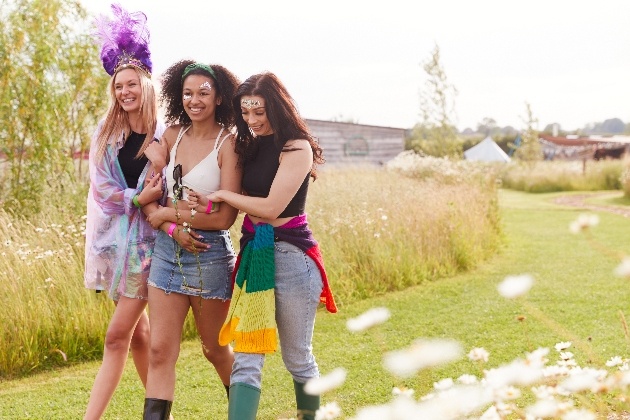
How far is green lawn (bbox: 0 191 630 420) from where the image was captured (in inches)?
169

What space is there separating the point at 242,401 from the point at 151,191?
0.98 metres

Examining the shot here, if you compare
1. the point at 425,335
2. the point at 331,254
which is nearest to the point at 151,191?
the point at 425,335

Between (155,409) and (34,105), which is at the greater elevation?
(34,105)

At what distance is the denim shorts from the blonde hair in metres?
0.50

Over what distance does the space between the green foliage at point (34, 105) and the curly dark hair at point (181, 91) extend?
5.09 metres

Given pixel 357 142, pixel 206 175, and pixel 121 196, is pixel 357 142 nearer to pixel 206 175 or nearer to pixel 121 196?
pixel 121 196

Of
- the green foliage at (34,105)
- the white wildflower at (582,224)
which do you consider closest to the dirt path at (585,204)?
the green foliage at (34,105)

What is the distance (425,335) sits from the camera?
5.79m

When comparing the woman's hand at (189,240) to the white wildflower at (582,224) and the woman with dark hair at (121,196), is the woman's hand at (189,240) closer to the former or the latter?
the woman with dark hair at (121,196)

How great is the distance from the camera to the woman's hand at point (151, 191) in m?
3.21

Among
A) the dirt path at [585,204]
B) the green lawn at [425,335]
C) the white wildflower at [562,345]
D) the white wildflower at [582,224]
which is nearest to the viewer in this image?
the white wildflower at [582,224]

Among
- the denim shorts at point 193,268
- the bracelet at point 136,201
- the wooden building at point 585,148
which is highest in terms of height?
the bracelet at point 136,201

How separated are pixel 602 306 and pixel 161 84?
4641 mm

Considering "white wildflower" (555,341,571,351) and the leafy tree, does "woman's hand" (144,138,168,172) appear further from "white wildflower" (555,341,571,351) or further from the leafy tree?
the leafy tree
